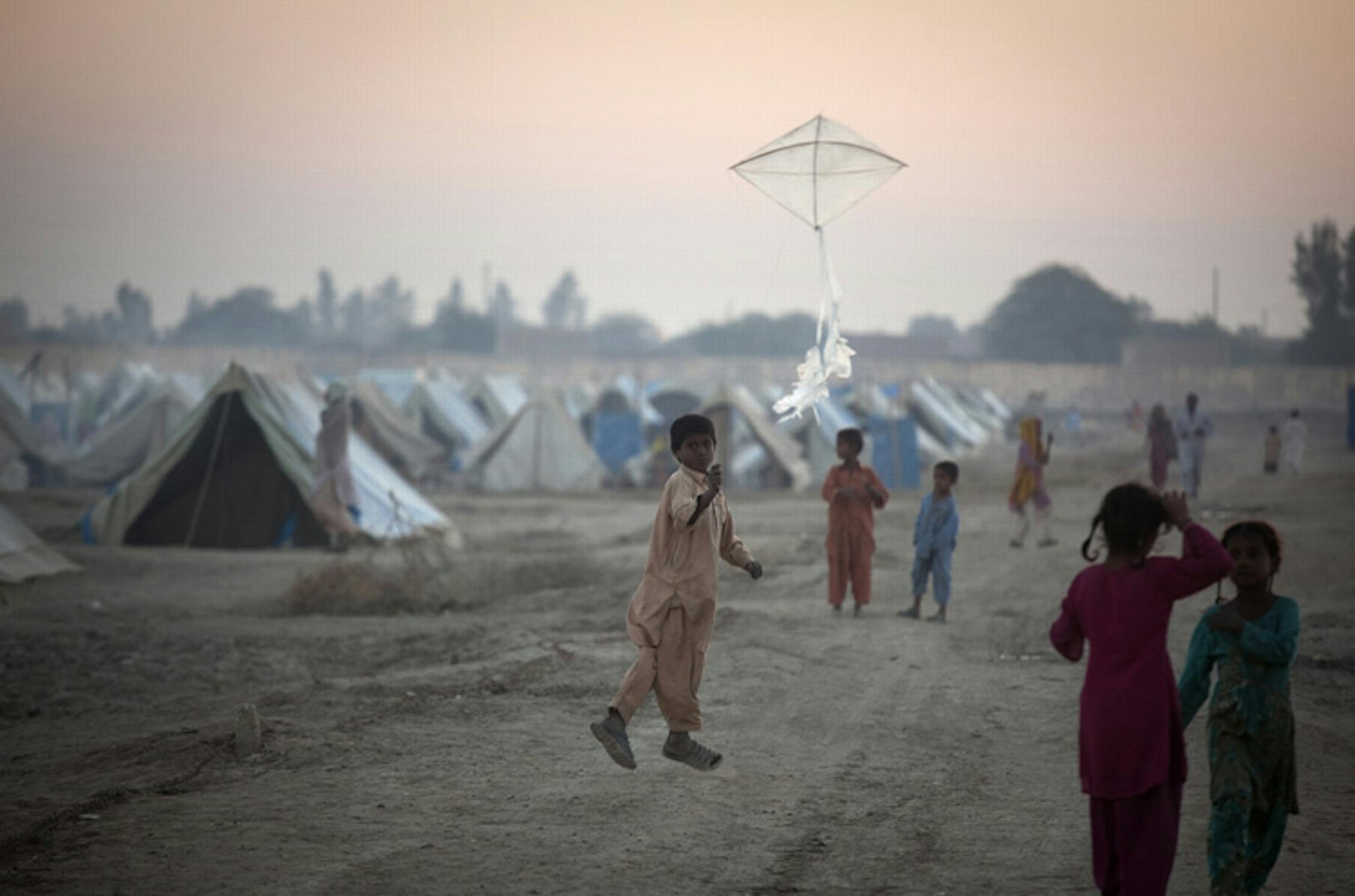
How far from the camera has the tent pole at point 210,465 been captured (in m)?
15.8

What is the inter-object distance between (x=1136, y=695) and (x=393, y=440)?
23535mm

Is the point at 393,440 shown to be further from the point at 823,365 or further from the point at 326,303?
the point at 326,303

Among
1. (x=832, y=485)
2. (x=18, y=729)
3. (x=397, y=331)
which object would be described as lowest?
(x=18, y=729)

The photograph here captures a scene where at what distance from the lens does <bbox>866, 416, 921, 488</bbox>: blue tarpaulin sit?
86.9 feet

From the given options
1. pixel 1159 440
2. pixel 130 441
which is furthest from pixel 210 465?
pixel 1159 440

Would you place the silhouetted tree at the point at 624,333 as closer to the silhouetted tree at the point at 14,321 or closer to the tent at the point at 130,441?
the silhouetted tree at the point at 14,321

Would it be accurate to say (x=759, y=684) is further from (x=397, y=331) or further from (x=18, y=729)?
(x=397, y=331)

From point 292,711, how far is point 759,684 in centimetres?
245

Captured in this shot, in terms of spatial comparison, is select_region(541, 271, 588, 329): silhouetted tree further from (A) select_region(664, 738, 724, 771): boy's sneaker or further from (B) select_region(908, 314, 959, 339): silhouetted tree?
(A) select_region(664, 738, 724, 771): boy's sneaker

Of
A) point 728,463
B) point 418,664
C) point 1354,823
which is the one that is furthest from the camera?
point 728,463

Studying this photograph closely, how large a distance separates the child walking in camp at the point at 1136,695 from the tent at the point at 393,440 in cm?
2296

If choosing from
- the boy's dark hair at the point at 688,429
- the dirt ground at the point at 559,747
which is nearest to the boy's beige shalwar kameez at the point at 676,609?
the boy's dark hair at the point at 688,429

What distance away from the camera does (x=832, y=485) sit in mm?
9641

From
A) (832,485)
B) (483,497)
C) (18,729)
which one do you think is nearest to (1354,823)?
(832,485)
